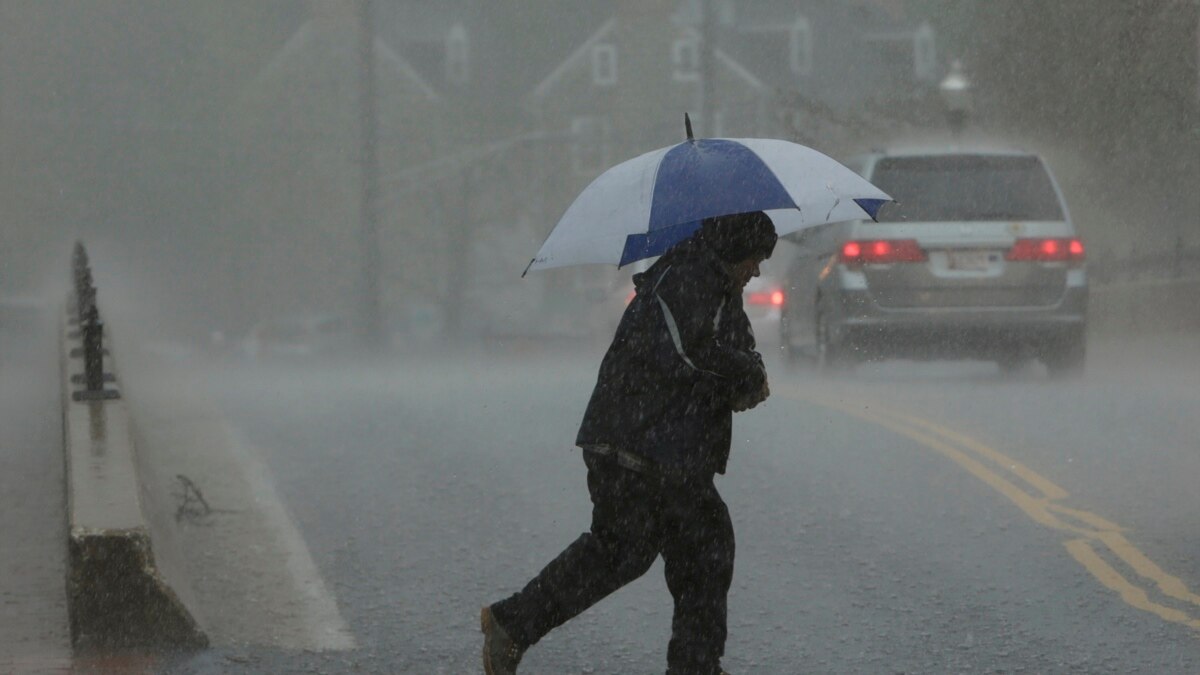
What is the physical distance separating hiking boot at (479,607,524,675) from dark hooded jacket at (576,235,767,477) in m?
0.63

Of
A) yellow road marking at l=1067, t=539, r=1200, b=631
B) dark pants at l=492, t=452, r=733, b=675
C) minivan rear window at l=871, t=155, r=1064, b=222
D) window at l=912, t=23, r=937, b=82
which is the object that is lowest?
yellow road marking at l=1067, t=539, r=1200, b=631

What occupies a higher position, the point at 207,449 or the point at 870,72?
the point at 870,72

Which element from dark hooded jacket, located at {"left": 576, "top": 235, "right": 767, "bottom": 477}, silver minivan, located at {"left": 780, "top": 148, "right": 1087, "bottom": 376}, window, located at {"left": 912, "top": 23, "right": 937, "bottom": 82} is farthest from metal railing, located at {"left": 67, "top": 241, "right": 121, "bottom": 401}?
window, located at {"left": 912, "top": 23, "right": 937, "bottom": 82}

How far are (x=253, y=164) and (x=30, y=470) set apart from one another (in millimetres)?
52939

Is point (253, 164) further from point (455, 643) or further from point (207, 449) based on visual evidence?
point (455, 643)

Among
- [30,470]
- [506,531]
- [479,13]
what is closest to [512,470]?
[506,531]

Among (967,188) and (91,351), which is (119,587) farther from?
(967,188)

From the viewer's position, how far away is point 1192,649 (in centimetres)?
631

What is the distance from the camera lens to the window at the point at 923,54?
44.2 meters

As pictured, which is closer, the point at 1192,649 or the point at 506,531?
the point at 1192,649

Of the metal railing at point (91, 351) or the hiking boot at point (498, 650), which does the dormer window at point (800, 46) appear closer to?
the metal railing at point (91, 351)

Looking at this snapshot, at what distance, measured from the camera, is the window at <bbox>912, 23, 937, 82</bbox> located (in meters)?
44.2

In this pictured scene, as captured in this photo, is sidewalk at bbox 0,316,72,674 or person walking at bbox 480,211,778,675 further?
sidewalk at bbox 0,316,72,674

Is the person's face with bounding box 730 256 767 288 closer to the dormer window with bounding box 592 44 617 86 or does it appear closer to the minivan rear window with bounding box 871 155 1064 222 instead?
the minivan rear window with bounding box 871 155 1064 222
